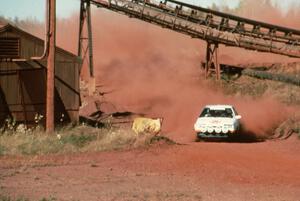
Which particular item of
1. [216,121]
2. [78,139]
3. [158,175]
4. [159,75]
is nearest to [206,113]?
[216,121]

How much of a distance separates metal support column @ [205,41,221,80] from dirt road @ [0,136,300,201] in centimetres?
2069

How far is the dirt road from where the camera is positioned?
14.6 metres

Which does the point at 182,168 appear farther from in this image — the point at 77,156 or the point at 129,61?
the point at 129,61

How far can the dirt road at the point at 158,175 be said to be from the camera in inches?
573

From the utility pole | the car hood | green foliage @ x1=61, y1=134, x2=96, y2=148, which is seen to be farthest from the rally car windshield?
the utility pole

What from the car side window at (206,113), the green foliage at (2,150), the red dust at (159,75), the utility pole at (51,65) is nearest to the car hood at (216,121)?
the car side window at (206,113)

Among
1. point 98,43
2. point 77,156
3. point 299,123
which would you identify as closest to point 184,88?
point 299,123

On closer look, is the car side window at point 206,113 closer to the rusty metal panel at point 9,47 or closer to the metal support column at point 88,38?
the rusty metal panel at point 9,47

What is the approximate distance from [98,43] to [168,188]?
1898 inches

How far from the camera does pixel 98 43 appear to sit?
206 ft

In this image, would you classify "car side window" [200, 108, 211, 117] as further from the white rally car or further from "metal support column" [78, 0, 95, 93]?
"metal support column" [78, 0, 95, 93]

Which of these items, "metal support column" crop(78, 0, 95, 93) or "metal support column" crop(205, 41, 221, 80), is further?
"metal support column" crop(205, 41, 221, 80)

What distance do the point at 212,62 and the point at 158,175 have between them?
1235 inches

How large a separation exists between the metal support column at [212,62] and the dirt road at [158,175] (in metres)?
20.7
